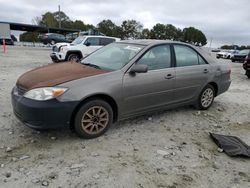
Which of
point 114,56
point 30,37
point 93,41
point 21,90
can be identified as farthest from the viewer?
point 30,37

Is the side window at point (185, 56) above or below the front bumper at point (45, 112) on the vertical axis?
above

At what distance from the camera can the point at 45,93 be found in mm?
3631

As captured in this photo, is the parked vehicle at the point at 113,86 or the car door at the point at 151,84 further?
the car door at the point at 151,84

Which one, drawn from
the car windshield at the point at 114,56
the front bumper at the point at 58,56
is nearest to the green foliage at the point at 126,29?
the front bumper at the point at 58,56

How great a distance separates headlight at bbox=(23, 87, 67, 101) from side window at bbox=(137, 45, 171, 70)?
152 centimetres

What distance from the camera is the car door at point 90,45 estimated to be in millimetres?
13336

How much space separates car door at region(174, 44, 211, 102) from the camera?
16.6ft

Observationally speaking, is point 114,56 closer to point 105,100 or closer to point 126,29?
point 105,100

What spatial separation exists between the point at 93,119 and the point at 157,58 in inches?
67.2

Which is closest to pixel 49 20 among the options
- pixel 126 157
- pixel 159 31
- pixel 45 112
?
pixel 159 31

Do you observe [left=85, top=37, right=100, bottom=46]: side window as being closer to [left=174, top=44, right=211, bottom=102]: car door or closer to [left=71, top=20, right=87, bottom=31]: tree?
[left=174, top=44, right=211, bottom=102]: car door

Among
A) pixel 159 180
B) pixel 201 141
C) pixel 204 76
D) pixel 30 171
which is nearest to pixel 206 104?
pixel 204 76

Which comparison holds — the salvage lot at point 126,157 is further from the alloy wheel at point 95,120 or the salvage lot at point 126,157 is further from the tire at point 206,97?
the tire at point 206,97

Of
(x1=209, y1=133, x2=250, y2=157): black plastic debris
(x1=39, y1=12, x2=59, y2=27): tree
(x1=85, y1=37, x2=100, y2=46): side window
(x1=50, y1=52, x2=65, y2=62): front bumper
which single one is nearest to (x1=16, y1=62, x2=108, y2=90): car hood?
(x1=209, y1=133, x2=250, y2=157): black plastic debris
